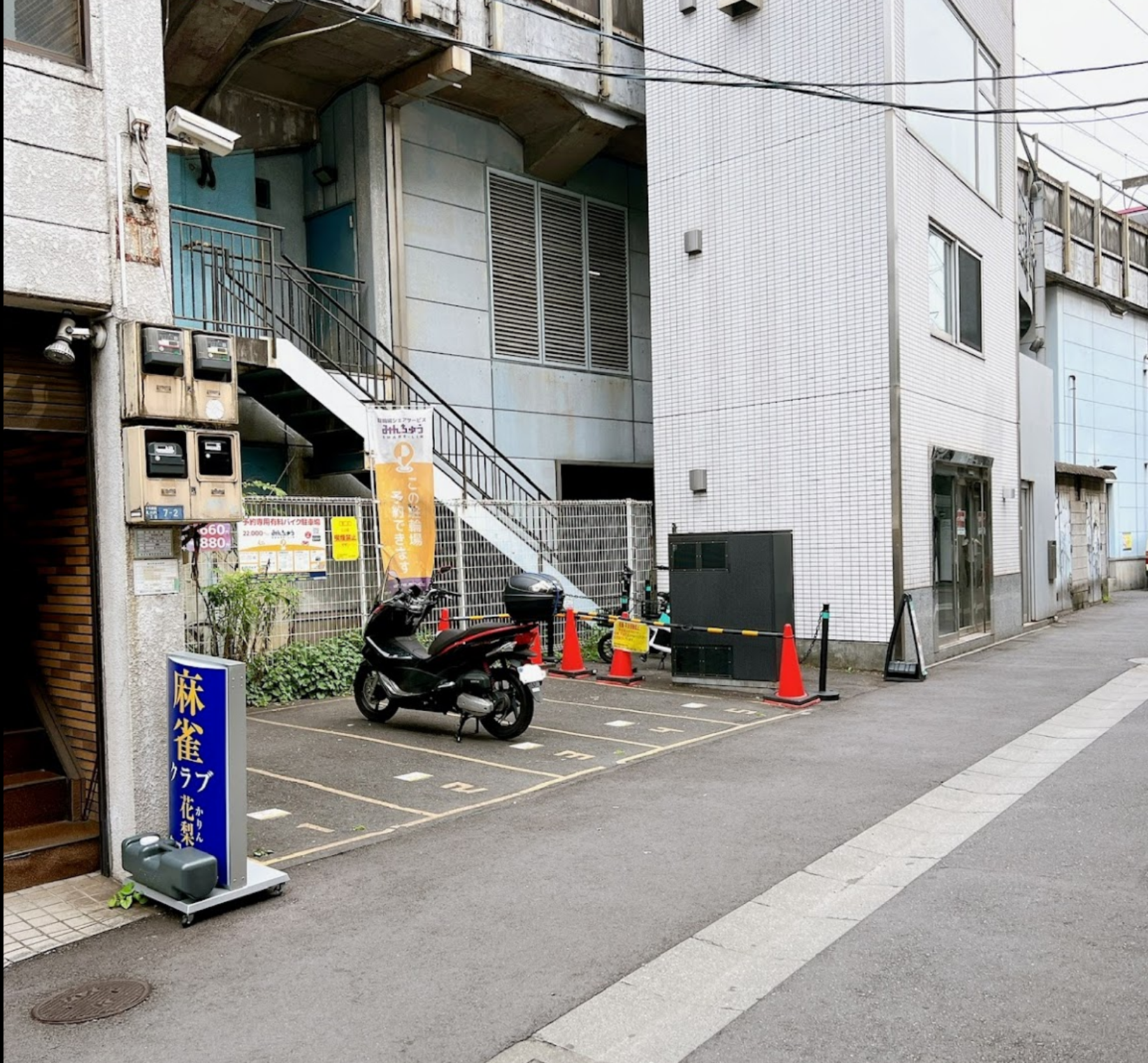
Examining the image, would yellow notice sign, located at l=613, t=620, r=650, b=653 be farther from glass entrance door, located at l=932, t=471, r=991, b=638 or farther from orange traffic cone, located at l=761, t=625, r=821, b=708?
glass entrance door, located at l=932, t=471, r=991, b=638

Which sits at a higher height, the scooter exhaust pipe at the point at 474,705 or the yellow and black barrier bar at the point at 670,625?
the yellow and black barrier bar at the point at 670,625

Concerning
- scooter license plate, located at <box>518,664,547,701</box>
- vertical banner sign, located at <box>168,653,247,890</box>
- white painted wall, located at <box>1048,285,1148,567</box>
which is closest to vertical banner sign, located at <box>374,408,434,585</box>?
scooter license plate, located at <box>518,664,547,701</box>

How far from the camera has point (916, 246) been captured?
43.7ft

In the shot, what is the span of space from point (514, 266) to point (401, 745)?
417 inches

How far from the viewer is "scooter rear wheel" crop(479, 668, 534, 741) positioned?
9.02 metres

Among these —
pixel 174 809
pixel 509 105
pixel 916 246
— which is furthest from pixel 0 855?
pixel 509 105

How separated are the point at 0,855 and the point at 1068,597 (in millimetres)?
22182

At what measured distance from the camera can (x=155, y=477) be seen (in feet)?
18.0

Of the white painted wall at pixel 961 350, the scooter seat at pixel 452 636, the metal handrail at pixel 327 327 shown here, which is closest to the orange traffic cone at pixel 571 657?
the metal handrail at pixel 327 327

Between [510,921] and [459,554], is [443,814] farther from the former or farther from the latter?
[459,554]

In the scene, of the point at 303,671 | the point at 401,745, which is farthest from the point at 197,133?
the point at 303,671

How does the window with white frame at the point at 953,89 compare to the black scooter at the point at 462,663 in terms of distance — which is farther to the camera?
the window with white frame at the point at 953,89

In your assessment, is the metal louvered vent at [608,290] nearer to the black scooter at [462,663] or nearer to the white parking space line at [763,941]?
the black scooter at [462,663]

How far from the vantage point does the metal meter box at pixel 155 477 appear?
17.9 feet
